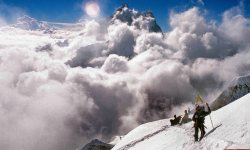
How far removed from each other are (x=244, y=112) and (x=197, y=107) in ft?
13.5

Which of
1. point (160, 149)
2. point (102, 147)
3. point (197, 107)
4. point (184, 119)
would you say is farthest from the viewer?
point (102, 147)

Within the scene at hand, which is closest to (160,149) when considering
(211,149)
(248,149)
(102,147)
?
(211,149)

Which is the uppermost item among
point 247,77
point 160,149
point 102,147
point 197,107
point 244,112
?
point 247,77

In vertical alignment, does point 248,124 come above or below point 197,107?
below

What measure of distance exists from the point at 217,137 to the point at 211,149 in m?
1.44

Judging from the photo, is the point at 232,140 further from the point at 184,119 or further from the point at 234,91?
the point at 234,91

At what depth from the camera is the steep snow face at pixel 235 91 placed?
89.9 feet

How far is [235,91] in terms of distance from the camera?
28.8 metres

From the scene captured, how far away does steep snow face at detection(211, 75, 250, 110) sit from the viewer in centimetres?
2739

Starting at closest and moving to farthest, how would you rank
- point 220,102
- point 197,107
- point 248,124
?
point 248,124
point 197,107
point 220,102

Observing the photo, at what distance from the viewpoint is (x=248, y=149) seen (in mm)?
6395

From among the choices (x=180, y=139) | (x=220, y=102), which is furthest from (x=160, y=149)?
(x=220, y=102)

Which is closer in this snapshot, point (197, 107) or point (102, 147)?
point (197, 107)

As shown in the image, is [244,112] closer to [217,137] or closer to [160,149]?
[217,137]
